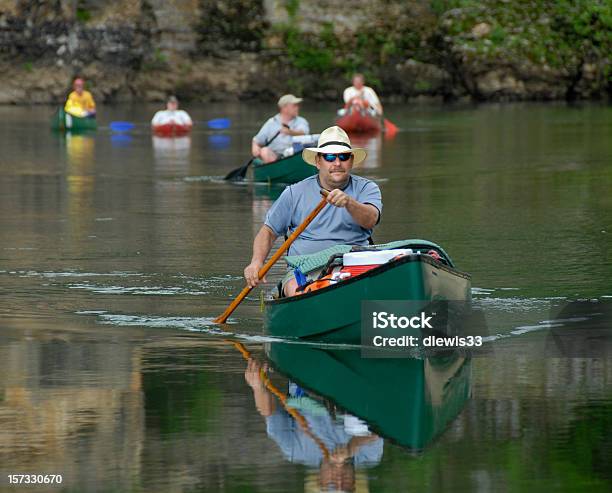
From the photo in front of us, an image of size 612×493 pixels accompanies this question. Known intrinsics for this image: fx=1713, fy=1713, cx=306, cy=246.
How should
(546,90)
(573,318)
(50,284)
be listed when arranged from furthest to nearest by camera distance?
(546,90)
(50,284)
(573,318)

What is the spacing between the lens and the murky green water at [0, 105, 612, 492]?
29.9ft

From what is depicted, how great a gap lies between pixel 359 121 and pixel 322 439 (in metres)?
35.9

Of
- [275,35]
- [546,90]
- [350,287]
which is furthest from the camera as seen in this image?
[275,35]

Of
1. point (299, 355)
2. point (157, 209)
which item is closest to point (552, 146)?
point (157, 209)

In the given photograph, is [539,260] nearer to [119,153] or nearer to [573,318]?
[573,318]

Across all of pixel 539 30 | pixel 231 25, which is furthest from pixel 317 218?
pixel 231 25

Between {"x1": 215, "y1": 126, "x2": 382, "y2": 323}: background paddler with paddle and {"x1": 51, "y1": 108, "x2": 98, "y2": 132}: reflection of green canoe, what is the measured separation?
34896 millimetres

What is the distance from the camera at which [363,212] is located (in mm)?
12836

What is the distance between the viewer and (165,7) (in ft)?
251

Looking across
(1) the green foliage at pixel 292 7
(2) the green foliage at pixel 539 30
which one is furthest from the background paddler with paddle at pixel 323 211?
(1) the green foliage at pixel 292 7

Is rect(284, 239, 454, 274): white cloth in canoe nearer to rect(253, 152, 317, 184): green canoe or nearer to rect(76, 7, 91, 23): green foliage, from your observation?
rect(253, 152, 317, 184): green canoe

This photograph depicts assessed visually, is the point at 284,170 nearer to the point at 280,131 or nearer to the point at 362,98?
the point at 280,131

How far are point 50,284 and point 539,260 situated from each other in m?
5.18

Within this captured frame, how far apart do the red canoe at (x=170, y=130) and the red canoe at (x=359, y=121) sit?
4.78 meters
